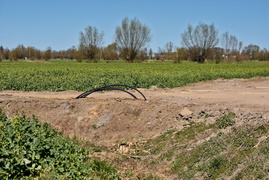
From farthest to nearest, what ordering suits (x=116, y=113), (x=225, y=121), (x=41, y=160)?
1. (x=116, y=113)
2. (x=225, y=121)
3. (x=41, y=160)

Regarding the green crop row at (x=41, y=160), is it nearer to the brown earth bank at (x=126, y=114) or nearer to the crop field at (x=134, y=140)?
the crop field at (x=134, y=140)

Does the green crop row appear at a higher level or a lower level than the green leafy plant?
lower

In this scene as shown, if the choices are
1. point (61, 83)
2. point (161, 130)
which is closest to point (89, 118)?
point (161, 130)

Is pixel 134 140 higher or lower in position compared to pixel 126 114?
lower

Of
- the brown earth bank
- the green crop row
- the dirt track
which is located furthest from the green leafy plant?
the green crop row

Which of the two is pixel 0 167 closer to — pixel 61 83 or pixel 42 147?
pixel 42 147

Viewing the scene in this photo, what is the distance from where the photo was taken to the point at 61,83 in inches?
662

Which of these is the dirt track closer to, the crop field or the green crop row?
the crop field

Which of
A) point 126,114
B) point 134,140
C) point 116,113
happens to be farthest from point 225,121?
point 116,113

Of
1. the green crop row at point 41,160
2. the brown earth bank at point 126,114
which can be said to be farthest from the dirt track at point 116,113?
the green crop row at point 41,160

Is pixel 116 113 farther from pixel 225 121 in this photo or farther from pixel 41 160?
pixel 41 160

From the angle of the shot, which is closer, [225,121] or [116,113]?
[225,121]

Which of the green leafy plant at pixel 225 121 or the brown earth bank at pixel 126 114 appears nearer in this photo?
the green leafy plant at pixel 225 121

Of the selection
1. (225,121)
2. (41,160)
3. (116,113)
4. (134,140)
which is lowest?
(134,140)
